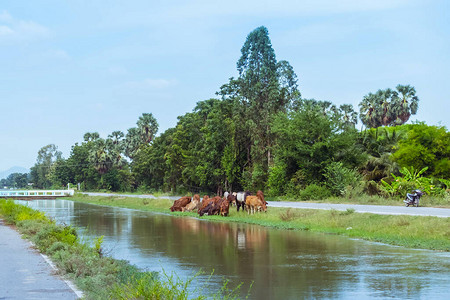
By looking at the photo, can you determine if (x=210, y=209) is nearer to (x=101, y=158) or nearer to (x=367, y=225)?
(x=367, y=225)

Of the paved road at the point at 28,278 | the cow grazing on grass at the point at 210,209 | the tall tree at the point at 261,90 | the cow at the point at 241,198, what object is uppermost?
the tall tree at the point at 261,90

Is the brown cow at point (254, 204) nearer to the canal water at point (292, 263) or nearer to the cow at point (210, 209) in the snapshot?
the cow at point (210, 209)

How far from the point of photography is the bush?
138 ft

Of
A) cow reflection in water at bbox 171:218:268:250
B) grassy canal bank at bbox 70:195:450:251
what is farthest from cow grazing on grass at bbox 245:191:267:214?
cow reflection in water at bbox 171:218:268:250

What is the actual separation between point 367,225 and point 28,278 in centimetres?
1502

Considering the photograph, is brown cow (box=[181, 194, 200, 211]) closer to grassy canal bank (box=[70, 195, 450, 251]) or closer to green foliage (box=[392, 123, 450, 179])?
grassy canal bank (box=[70, 195, 450, 251])

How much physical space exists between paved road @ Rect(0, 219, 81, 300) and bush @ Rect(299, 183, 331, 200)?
28.2m

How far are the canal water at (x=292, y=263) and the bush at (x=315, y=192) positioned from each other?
1866 cm

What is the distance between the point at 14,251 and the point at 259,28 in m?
42.6

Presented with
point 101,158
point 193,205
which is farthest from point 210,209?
point 101,158

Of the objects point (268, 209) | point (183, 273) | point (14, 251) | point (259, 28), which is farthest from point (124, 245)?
point (259, 28)

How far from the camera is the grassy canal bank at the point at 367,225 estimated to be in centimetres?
1898

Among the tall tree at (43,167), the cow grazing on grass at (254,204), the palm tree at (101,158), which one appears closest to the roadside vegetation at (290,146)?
the cow grazing on grass at (254,204)

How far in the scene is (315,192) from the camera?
42.5 meters
